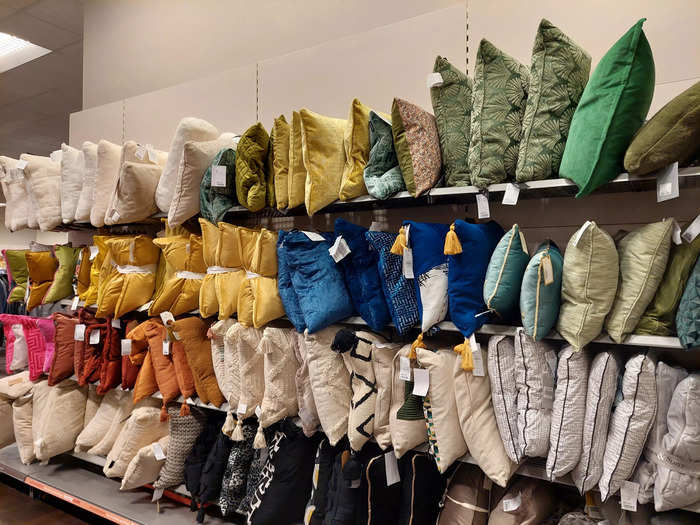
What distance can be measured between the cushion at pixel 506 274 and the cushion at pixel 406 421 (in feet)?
1.34

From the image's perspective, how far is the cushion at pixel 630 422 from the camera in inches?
64.1

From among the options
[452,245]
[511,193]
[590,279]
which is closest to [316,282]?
[452,245]

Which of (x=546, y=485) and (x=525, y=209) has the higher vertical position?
(x=525, y=209)

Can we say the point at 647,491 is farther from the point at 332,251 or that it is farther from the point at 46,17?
the point at 46,17

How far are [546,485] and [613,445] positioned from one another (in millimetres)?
435

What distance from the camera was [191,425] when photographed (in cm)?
271

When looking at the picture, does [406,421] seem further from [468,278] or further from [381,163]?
[381,163]

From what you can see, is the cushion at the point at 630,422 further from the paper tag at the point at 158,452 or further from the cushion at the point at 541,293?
the paper tag at the point at 158,452

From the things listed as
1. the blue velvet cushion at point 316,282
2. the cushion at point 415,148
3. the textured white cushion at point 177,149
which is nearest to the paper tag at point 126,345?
the textured white cushion at point 177,149

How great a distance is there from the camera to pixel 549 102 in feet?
5.68

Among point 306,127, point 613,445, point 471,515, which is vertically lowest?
point 471,515

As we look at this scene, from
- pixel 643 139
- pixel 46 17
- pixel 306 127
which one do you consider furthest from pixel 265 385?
pixel 46 17

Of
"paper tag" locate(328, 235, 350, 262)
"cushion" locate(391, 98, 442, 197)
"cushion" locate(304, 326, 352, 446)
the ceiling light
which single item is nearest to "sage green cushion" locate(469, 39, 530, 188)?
"cushion" locate(391, 98, 442, 197)

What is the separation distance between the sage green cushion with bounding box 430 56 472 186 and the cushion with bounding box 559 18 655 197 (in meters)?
0.39
